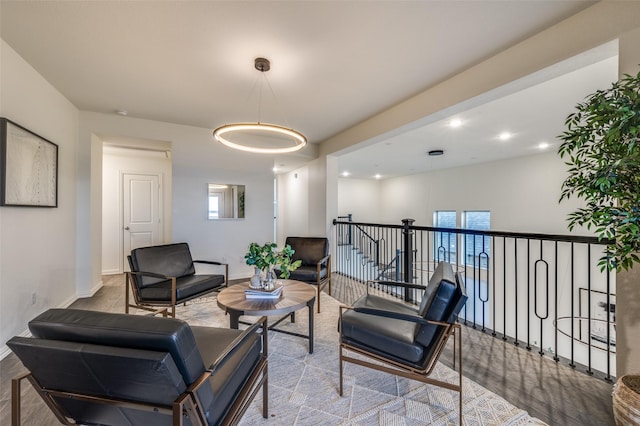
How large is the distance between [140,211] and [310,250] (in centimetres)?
386

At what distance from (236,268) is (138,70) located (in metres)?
3.32

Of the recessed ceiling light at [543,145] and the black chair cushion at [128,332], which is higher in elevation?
the recessed ceiling light at [543,145]

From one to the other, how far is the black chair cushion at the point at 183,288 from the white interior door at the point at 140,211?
3.01 meters

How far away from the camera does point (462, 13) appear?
6.25 ft

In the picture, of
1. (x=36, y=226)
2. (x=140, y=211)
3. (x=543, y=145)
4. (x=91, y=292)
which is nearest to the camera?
(x=36, y=226)

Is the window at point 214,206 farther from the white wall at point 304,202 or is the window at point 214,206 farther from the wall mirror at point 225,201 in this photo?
the white wall at point 304,202

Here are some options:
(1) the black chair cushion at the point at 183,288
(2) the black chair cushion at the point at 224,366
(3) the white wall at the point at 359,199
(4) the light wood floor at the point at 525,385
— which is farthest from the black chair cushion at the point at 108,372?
(3) the white wall at the point at 359,199

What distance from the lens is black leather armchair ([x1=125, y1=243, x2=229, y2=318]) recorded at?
9.25 feet

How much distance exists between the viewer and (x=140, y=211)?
5.53 metres

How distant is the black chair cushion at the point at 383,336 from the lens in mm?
1661

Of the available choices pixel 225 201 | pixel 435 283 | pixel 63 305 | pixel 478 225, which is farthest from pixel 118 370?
pixel 478 225

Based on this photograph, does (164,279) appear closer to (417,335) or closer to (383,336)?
(383,336)

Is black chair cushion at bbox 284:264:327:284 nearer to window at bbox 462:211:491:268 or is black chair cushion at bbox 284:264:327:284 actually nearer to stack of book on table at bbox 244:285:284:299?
stack of book on table at bbox 244:285:284:299

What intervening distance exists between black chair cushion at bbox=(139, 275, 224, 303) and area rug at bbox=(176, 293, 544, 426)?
118 centimetres
